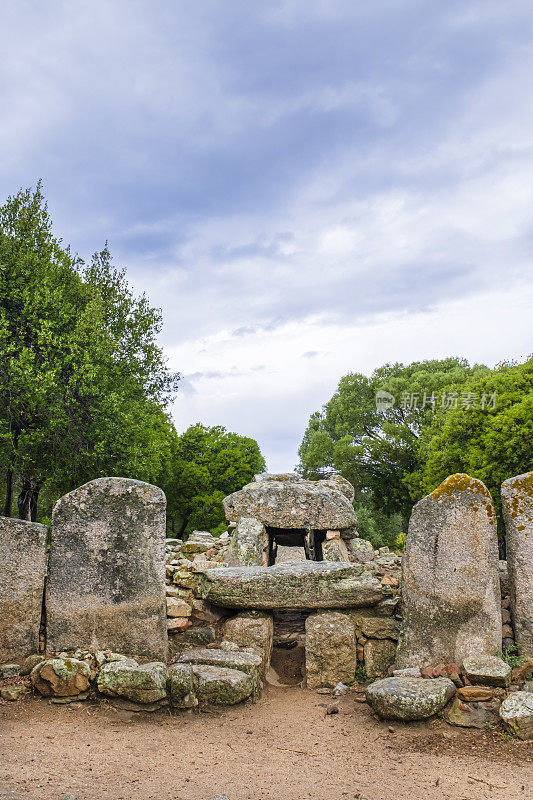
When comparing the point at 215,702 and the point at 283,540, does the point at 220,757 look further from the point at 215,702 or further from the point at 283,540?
the point at 283,540

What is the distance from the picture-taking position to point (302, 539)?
46.6 ft

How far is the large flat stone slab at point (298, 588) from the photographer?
7910 mm

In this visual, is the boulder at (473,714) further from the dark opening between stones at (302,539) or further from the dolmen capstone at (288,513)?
the dark opening between stones at (302,539)

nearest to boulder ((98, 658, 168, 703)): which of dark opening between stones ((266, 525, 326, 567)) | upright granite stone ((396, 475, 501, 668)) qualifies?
upright granite stone ((396, 475, 501, 668))

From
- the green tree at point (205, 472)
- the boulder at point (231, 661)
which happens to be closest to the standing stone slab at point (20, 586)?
the boulder at point (231, 661)

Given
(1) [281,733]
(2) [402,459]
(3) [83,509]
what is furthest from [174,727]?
(2) [402,459]

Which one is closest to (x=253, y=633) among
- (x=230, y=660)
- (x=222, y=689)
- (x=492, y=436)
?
(x=230, y=660)

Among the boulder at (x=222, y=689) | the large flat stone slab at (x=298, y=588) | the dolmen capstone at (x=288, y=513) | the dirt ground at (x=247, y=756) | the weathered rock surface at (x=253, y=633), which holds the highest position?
the dolmen capstone at (x=288, y=513)

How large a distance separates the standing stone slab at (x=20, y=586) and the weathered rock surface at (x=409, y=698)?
4.21 meters

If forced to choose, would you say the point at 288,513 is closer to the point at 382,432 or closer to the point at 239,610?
the point at 239,610

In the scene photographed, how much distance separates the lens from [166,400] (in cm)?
2114

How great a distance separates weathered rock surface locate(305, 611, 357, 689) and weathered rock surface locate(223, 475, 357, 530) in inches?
117

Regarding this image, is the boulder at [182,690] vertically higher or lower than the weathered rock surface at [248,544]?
lower

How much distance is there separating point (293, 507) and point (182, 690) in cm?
454
